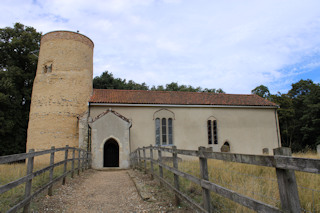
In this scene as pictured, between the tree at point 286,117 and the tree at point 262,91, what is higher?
the tree at point 262,91

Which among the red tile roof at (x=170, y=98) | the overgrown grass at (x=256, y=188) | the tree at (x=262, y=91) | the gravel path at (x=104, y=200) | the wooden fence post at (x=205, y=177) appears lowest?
the gravel path at (x=104, y=200)

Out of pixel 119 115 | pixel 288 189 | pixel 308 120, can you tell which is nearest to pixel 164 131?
pixel 119 115

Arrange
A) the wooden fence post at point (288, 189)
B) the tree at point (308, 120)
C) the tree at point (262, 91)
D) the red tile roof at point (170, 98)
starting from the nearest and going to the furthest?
the wooden fence post at point (288, 189) → the red tile roof at point (170, 98) → the tree at point (308, 120) → the tree at point (262, 91)

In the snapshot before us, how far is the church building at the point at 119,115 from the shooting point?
17.7m

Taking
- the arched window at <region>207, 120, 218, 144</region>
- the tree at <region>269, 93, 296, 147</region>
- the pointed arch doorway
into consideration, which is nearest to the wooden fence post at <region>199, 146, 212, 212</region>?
the pointed arch doorway

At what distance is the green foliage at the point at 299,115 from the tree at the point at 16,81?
33728 millimetres

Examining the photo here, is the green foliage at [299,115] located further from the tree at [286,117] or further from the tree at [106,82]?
the tree at [106,82]

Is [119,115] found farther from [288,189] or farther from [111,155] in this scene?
[288,189]

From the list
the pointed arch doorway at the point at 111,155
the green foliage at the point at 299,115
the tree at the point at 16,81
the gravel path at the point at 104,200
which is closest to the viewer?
the gravel path at the point at 104,200

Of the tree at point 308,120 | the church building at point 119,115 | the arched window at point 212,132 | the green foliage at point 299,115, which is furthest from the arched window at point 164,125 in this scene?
the tree at point 308,120

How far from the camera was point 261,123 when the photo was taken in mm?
22781

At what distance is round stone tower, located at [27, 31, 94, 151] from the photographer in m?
18.0

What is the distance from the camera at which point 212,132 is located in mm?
21594

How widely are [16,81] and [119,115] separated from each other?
16389 millimetres
